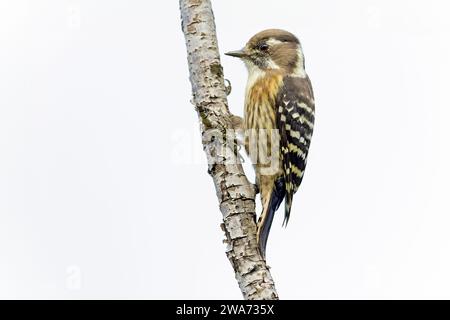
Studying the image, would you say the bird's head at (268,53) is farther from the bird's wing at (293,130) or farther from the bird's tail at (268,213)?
the bird's tail at (268,213)

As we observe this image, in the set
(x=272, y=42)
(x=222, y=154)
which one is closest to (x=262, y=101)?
(x=272, y=42)

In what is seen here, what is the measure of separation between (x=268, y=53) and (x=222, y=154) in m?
2.53

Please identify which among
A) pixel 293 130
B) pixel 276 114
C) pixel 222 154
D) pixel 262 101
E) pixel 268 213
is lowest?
pixel 268 213

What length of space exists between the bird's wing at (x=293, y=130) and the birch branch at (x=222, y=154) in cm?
169

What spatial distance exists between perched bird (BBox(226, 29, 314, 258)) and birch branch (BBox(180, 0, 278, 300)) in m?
1.29

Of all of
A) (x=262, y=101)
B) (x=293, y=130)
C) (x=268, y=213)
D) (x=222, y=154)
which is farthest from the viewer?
(x=262, y=101)

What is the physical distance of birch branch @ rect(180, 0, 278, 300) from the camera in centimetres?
509

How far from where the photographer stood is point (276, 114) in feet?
24.1

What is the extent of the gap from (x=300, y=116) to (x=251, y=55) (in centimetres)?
83

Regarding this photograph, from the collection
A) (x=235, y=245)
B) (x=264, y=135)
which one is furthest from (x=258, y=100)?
(x=235, y=245)

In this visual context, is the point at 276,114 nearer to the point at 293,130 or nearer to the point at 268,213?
the point at 293,130

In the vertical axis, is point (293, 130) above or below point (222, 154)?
above
